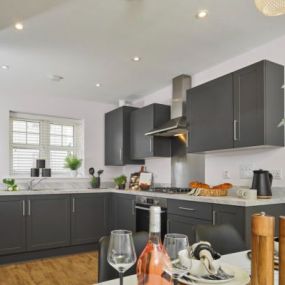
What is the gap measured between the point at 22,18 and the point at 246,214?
2.52 metres

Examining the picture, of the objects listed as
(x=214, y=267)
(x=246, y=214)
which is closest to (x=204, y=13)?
(x=246, y=214)

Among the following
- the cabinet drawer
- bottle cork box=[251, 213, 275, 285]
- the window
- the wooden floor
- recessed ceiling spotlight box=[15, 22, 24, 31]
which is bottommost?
the wooden floor

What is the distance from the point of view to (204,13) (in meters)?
2.49

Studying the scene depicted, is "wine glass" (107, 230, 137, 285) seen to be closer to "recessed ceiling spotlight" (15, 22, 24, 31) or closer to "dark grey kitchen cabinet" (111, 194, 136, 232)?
"recessed ceiling spotlight" (15, 22, 24, 31)

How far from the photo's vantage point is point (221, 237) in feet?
5.25

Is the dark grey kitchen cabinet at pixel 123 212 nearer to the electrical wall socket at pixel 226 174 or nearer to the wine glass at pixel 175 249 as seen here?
the electrical wall socket at pixel 226 174

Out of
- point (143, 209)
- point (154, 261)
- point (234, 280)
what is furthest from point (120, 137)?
point (154, 261)

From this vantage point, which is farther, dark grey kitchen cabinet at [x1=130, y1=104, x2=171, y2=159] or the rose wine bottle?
dark grey kitchen cabinet at [x1=130, y1=104, x2=171, y2=159]

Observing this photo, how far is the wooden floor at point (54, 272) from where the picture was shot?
10.2ft

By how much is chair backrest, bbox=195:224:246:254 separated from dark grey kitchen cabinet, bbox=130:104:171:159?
274 cm

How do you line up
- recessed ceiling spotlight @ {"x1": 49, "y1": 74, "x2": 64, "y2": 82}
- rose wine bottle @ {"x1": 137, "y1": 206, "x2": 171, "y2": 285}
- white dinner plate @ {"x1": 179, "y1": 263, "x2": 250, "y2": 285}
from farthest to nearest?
recessed ceiling spotlight @ {"x1": 49, "y1": 74, "x2": 64, "y2": 82}, white dinner plate @ {"x1": 179, "y1": 263, "x2": 250, "y2": 285}, rose wine bottle @ {"x1": 137, "y1": 206, "x2": 171, "y2": 285}

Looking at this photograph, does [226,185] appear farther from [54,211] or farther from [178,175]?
[54,211]

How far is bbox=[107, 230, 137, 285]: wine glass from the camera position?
0.81 metres

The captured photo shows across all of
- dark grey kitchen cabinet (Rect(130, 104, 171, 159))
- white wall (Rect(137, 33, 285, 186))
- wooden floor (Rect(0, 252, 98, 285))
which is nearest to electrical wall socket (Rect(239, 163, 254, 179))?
white wall (Rect(137, 33, 285, 186))
